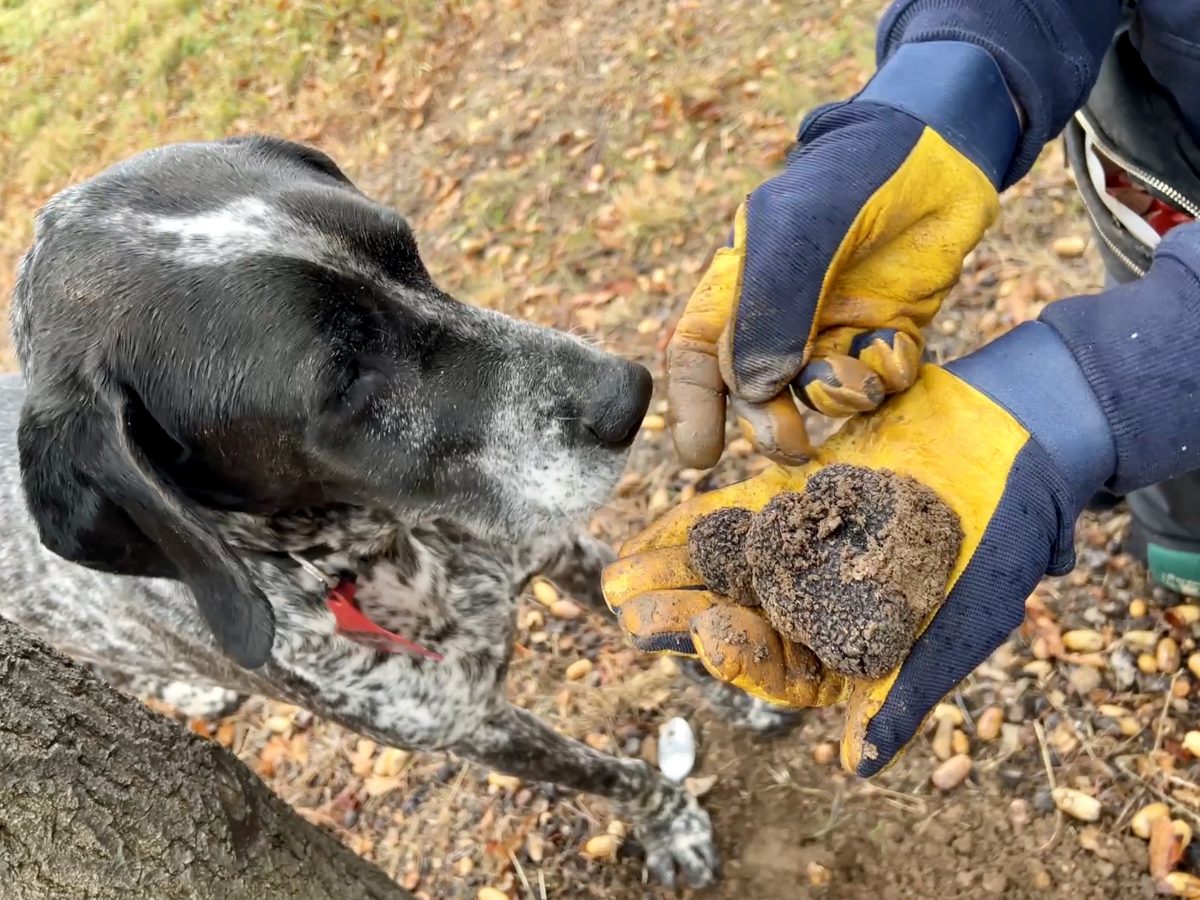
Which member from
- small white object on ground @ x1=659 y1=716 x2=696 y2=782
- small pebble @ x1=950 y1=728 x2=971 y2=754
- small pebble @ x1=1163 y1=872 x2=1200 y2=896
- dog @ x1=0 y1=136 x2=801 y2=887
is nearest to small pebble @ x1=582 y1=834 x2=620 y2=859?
small white object on ground @ x1=659 y1=716 x2=696 y2=782

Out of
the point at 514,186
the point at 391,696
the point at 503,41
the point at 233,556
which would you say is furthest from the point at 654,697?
the point at 503,41

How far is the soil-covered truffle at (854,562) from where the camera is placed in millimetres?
1853

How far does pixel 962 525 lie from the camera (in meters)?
2.00

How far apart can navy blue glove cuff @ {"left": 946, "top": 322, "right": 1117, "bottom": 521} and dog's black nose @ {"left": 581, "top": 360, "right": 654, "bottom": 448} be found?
806 mm

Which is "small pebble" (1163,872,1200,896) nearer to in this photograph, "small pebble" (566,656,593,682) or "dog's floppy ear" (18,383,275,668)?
"small pebble" (566,656,593,682)

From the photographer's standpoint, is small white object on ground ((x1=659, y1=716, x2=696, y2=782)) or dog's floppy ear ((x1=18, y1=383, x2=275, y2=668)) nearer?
dog's floppy ear ((x1=18, y1=383, x2=275, y2=668))

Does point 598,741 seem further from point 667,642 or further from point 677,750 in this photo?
point 667,642

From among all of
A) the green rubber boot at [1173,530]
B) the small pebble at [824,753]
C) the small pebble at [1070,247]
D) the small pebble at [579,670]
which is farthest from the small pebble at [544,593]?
the small pebble at [1070,247]

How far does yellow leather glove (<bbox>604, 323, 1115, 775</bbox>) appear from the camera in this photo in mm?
1945

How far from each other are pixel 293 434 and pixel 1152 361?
74.5 inches

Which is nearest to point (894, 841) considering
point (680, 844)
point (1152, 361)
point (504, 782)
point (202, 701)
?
point (680, 844)

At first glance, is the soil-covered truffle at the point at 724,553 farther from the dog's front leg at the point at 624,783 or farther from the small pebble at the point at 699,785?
the small pebble at the point at 699,785

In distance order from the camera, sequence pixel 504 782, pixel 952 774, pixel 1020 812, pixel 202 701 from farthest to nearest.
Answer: pixel 202 701 < pixel 504 782 < pixel 952 774 < pixel 1020 812

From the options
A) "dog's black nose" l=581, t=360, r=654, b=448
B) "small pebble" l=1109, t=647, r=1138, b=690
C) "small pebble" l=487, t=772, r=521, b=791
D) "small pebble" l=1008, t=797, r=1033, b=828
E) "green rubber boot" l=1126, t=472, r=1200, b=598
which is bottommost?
"small pebble" l=487, t=772, r=521, b=791
